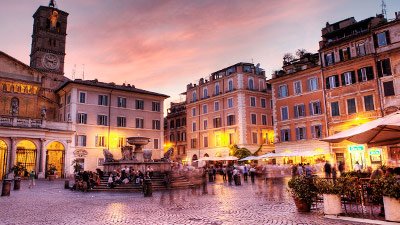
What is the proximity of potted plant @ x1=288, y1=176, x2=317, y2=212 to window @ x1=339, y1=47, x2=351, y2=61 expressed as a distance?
2911 centimetres

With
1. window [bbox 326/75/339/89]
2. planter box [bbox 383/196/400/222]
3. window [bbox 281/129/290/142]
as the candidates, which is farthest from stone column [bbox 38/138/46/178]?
planter box [bbox 383/196/400/222]

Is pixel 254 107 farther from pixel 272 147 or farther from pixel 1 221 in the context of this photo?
pixel 1 221

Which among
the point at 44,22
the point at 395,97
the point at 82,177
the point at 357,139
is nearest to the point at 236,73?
the point at 395,97

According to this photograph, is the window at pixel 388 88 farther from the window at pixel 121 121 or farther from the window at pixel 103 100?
the window at pixel 103 100

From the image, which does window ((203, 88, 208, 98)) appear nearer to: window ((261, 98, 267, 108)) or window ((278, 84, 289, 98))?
window ((261, 98, 267, 108))

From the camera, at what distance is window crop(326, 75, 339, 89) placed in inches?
1428

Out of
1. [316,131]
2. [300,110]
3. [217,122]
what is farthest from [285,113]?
[217,122]

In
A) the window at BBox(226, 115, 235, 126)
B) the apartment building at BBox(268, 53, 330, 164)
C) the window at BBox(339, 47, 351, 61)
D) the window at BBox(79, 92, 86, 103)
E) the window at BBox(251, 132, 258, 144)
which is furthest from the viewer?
the window at BBox(226, 115, 235, 126)

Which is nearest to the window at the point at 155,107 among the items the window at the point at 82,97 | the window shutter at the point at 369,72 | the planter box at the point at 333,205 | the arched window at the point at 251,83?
the window at the point at 82,97

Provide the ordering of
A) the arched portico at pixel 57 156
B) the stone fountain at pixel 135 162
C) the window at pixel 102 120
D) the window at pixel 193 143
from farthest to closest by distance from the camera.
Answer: the window at pixel 193 143 → the window at pixel 102 120 → the arched portico at pixel 57 156 → the stone fountain at pixel 135 162

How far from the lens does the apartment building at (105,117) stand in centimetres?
4100

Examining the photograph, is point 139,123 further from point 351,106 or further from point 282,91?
point 351,106

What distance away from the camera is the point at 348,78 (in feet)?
115

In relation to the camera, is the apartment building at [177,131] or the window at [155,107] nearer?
the window at [155,107]
